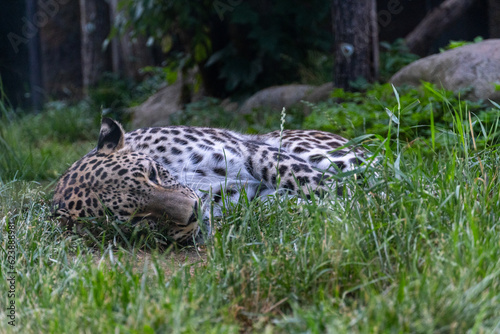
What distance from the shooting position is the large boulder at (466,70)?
17.8 feet

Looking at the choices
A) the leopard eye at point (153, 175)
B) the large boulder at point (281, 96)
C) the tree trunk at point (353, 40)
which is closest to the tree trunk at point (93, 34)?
the large boulder at point (281, 96)

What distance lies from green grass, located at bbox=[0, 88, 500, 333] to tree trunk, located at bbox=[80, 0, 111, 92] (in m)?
11.0

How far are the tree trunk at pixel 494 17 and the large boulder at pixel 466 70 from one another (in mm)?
3689

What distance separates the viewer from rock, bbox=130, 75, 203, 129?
9.61 meters

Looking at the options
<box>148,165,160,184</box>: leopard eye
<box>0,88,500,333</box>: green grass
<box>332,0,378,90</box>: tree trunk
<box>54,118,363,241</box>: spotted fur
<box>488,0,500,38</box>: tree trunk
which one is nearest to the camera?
<box>0,88,500,333</box>: green grass

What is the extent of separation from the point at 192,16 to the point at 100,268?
6719 mm

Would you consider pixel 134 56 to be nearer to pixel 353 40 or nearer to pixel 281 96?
pixel 281 96

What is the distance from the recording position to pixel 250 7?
27.7 ft

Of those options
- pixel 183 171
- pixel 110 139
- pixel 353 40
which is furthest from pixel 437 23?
pixel 110 139

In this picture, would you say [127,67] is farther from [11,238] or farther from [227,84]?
[11,238]

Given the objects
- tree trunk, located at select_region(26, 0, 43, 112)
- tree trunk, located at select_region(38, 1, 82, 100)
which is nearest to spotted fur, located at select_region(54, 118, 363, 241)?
tree trunk, located at select_region(26, 0, 43, 112)

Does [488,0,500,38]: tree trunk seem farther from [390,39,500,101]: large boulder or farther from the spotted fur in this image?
the spotted fur

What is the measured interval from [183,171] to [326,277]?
1692 mm

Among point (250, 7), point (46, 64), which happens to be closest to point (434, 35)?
point (250, 7)
